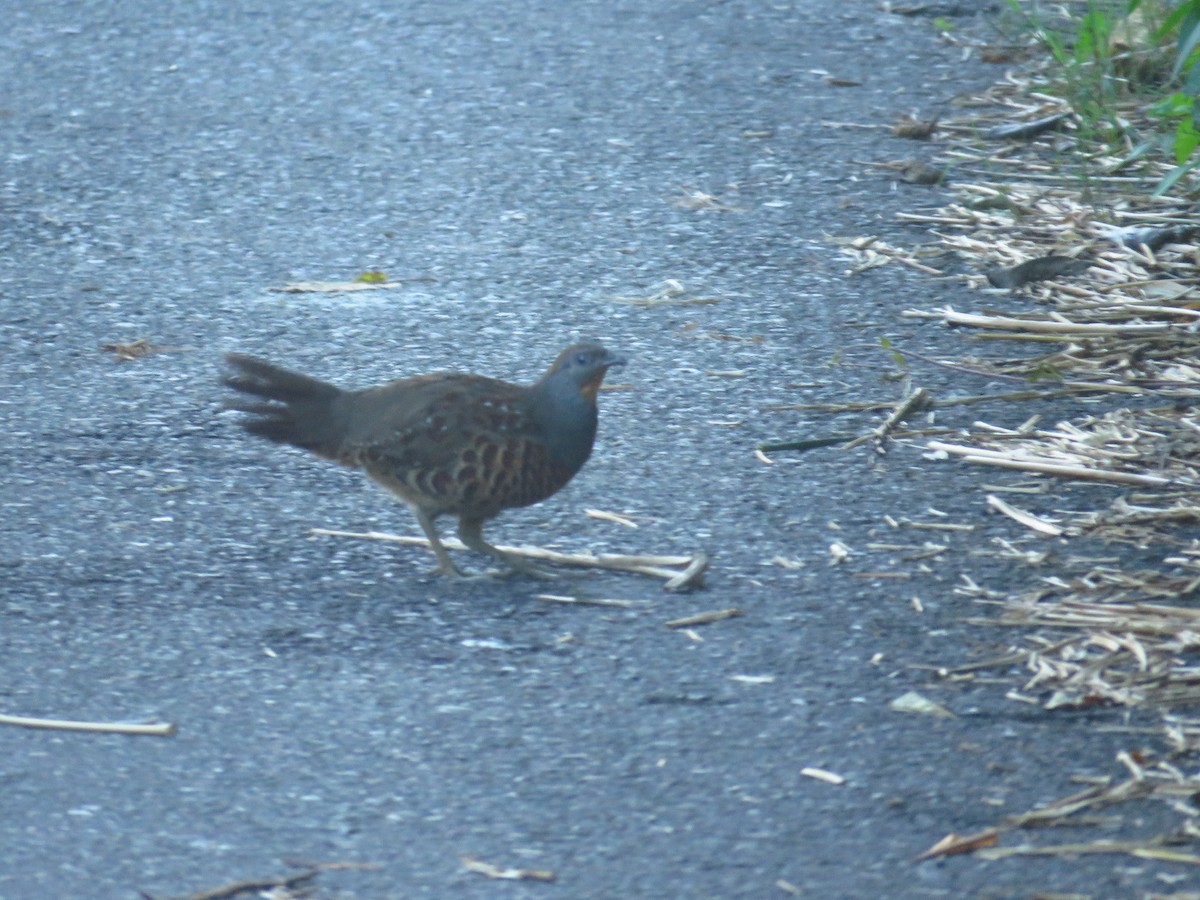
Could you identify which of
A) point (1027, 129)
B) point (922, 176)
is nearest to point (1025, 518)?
point (922, 176)

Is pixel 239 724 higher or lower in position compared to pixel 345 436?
lower

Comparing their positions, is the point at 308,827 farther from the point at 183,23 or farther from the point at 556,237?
the point at 183,23

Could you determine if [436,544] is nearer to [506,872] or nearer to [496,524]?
[496,524]

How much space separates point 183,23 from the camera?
968 cm

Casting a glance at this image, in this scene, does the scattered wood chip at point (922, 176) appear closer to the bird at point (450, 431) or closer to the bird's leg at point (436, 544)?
the bird at point (450, 431)

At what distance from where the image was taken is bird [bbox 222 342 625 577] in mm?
4289

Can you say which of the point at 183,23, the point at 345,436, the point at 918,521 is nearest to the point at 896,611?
the point at 918,521

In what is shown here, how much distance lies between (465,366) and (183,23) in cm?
498

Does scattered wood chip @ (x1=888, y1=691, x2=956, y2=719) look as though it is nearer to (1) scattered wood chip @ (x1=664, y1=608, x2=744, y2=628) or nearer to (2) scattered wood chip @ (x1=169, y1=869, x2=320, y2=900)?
(1) scattered wood chip @ (x1=664, y1=608, x2=744, y2=628)

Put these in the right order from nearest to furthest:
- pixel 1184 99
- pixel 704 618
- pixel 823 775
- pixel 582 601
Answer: pixel 823 775
pixel 704 618
pixel 582 601
pixel 1184 99

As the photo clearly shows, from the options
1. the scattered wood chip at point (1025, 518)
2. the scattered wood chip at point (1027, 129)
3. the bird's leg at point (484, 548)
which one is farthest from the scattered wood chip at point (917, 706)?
the scattered wood chip at point (1027, 129)

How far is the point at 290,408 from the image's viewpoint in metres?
4.40

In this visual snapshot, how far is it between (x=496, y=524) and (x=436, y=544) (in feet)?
1.37

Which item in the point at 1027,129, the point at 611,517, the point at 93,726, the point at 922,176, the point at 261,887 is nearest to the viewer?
the point at 261,887
